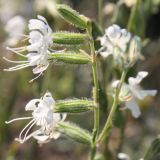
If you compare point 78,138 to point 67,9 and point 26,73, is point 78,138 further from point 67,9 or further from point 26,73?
point 26,73

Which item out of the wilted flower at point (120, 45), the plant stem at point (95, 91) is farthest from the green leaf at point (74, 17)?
the wilted flower at point (120, 45)

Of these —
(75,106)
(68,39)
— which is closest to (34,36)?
(68,39)

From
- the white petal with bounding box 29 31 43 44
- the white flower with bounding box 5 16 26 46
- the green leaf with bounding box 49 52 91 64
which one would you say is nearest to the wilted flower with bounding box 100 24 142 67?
the green leaf with bounding box 49 52 91 64

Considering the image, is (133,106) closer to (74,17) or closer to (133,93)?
(133,93)

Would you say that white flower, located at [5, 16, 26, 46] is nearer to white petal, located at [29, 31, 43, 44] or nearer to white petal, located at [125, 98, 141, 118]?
white petal, located at [125, 98, 141, 118]

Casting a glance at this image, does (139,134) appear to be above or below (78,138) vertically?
above

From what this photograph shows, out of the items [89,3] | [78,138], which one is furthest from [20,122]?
[78,138]
